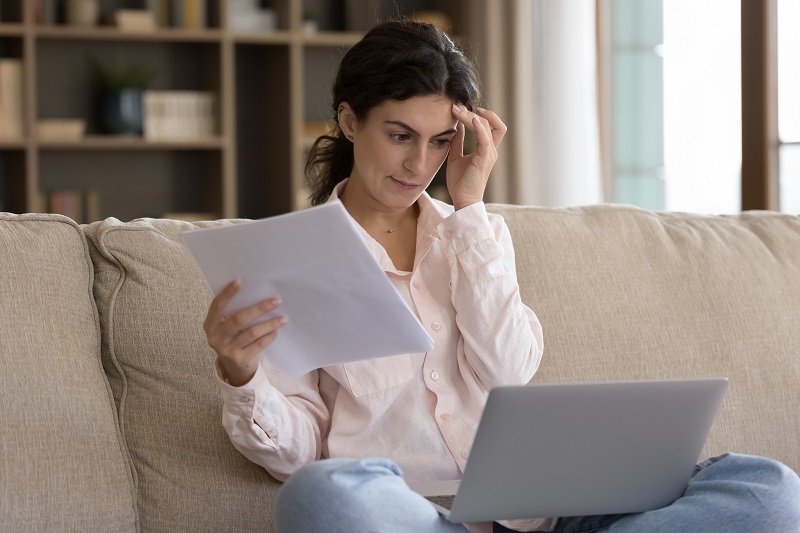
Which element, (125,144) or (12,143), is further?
(125,144)

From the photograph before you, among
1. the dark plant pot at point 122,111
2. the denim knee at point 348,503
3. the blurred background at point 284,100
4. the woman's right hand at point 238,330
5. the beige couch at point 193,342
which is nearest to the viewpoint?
the denim knee at point 348,503

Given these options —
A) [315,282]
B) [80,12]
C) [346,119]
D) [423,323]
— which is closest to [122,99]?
[80,12]

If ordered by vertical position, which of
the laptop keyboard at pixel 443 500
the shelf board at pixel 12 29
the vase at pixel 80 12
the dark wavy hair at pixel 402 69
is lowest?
the laptop keyboard at pixel 443 500

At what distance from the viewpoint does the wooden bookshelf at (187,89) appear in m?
4.28

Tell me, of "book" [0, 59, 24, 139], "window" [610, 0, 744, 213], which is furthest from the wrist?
"book" [0, 59, 24, 139]

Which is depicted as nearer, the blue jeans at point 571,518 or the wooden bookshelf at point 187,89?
Answer: the blue jeans at point 571,518

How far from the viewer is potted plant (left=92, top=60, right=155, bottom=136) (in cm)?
434

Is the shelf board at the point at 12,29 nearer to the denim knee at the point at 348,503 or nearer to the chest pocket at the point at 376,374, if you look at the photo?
the chest pocket at the point at 376,374

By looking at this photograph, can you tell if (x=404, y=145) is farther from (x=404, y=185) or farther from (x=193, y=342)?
(x=193, y=342)

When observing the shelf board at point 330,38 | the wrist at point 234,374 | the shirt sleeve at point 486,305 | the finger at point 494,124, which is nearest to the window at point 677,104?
the shelf board at point 330,38

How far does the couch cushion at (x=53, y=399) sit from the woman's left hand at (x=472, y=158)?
1.84 feet

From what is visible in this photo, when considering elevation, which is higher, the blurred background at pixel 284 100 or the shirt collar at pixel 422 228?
the blurred background at pixel 284 100

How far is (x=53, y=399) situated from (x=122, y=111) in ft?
10.1

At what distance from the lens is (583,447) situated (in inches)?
46.6
